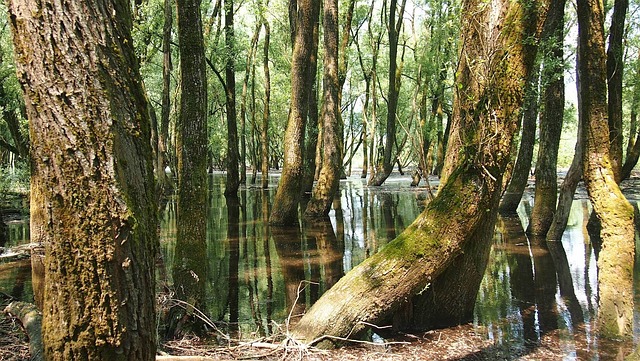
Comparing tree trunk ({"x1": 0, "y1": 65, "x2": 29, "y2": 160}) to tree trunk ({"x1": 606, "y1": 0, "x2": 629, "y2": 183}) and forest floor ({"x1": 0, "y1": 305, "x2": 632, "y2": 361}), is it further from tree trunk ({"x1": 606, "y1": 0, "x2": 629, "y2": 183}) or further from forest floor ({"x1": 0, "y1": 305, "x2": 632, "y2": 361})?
tree trunk ({"x1": 606, "y1": 0, "x2": 629, "y2": 183})

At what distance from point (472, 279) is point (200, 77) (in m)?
4.02

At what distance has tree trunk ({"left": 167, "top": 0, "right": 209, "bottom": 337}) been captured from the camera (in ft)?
17.6

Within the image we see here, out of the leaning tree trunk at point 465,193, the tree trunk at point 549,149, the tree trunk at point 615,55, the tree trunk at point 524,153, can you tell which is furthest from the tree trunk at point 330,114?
the leaning tree trunk at point 465,193

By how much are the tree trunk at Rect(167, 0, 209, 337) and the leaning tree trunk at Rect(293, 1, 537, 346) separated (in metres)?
1.39

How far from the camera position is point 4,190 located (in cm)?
1867

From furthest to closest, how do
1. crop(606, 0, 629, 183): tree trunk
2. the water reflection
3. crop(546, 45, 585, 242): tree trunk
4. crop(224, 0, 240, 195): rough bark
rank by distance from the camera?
crop(224, 0, 240, 195): rough bark, crop(606, 0, 629, 183): tree trunk, crop(546, 45, 585, 242): tree trunk, the water reflection

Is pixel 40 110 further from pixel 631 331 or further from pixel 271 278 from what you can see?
pixel 271 278

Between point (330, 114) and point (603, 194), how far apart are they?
930 cm

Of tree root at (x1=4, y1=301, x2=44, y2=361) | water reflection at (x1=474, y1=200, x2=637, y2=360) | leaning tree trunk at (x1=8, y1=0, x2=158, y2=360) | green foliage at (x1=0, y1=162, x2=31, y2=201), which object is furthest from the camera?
green foliage at (x1=0, y1=162, x2=31, y2=201)

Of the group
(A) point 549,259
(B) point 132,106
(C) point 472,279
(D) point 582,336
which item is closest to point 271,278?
(C) point 472,279

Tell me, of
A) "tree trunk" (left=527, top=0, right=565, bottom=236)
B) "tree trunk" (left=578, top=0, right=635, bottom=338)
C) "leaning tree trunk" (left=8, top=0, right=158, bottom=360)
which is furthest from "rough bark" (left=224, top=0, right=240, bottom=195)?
"leaning tree trunk" (left=8, top=0, right=158, bottom=360)

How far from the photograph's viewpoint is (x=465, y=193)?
530cm

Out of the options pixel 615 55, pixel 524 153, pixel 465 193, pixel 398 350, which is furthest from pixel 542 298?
pixel 524 153

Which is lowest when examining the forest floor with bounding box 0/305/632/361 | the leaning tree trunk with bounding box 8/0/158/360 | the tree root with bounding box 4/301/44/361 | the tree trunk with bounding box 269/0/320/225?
the forest floor with bounding box 0/305/632/361
